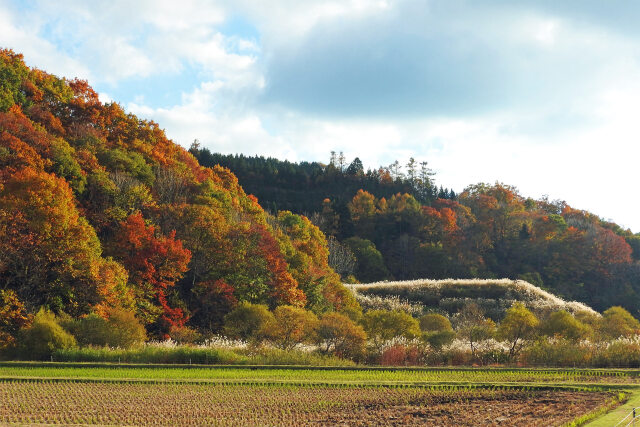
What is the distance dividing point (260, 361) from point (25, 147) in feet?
66.8

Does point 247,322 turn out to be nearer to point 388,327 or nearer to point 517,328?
point 388,327

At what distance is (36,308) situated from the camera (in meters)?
31.5

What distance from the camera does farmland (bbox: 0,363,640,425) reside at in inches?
601

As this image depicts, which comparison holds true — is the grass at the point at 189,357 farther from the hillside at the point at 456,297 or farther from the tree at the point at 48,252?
the hillside at the point at 456,297

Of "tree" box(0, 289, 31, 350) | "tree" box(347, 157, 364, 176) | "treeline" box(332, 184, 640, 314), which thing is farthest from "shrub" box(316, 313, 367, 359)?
"tree" box(347, 157, 364, 176)

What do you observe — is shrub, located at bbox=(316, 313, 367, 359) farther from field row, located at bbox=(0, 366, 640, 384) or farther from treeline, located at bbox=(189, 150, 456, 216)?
treeline, located at bbox=(189, 150, 456, 216)

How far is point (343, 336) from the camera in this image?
28391mm

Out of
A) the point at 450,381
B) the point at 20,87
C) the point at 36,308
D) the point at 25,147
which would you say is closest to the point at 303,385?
the point at 450,381

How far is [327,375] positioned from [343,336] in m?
5.52

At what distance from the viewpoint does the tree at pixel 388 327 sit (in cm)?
3005

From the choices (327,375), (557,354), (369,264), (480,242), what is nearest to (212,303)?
(327,375)

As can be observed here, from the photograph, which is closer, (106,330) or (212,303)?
(106,330)

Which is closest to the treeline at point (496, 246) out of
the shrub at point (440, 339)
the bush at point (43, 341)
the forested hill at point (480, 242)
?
the forested hill at point (480, 242)

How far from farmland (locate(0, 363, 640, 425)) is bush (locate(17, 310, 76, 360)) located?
2.35 m
